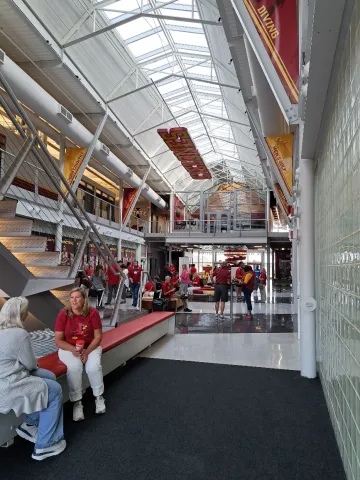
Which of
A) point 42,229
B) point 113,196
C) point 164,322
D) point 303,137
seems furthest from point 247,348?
point 113,196

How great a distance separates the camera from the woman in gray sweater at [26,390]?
2.64 m

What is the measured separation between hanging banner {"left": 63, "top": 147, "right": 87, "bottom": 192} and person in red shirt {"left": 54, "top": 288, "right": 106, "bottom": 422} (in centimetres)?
1101

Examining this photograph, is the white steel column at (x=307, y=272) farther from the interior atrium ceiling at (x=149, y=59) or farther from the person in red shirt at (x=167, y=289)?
the interior atrium ceiling at (x=149, y=59)

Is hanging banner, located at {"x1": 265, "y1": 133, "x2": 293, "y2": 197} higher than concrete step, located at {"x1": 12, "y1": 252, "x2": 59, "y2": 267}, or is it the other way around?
hanging banner, located at {"x1": 265, "y1": 133, "x2": 293, "y2": 197}

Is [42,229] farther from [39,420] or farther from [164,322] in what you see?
[39,420]

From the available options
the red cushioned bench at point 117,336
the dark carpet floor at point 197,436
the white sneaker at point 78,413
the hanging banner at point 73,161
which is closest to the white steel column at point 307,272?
the dark carpet floor at point 197,436

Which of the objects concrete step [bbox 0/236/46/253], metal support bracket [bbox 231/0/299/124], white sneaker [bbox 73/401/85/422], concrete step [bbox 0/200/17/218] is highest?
metal support bracket [bbox 231/0/299/124]

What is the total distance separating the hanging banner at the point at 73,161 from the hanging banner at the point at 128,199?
7.44 m

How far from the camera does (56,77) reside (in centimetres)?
1253

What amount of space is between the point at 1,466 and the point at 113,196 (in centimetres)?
2502

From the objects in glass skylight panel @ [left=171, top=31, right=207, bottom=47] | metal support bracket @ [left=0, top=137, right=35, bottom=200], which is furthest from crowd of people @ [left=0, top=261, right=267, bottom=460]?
glass skylight panel @ [left=171, top=31, right=207, bottom=47]

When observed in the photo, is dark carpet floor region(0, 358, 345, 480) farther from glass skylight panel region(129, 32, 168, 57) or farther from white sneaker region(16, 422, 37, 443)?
glass skylight panel region(129, 32, 168, 57)

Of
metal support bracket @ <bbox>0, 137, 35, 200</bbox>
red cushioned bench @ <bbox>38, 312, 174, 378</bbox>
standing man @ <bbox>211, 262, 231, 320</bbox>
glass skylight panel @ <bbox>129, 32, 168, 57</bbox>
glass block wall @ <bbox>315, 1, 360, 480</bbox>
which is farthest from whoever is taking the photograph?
glass skylight panel @ <bbox>129, 32, 168, 57</bbox>

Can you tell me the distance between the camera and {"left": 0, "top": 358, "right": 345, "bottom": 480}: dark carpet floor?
8.64 ft
